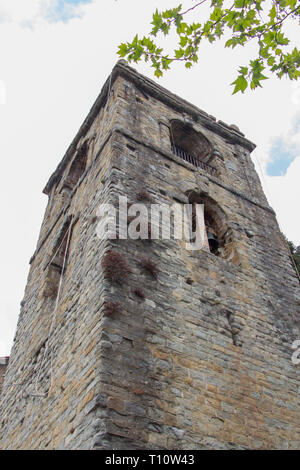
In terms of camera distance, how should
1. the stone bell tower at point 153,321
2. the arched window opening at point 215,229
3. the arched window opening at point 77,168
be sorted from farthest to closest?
1. the arched window opening at point 77,168
2. the arched window opening at point 215,229
3. the stone bell tower at point 153,321

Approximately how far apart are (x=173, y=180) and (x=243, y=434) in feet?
15.6

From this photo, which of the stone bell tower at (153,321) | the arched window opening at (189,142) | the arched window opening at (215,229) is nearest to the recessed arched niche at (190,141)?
the arched window opening at (189,142)

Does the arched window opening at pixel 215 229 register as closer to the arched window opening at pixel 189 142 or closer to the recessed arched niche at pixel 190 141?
the arched window opening at pixel 189 142

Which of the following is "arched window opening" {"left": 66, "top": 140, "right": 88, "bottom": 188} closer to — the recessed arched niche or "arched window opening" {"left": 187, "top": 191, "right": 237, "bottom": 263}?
the recessed arched niche

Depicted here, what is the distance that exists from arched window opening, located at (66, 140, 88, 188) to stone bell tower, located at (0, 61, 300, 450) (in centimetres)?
158

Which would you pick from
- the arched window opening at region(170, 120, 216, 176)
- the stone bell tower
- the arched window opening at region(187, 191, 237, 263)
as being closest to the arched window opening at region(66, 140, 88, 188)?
the stone bell tower

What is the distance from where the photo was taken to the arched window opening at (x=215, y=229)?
8.42 m

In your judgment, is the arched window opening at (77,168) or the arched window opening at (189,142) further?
the arched window opening at (77,168)

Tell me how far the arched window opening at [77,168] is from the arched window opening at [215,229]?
419 cm

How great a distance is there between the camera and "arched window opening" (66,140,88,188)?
12.1 metres

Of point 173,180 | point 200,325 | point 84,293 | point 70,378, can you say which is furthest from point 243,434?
point 173,180

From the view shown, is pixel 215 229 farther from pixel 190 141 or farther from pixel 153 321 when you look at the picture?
pixel 153 321

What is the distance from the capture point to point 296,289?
27.3 ft
